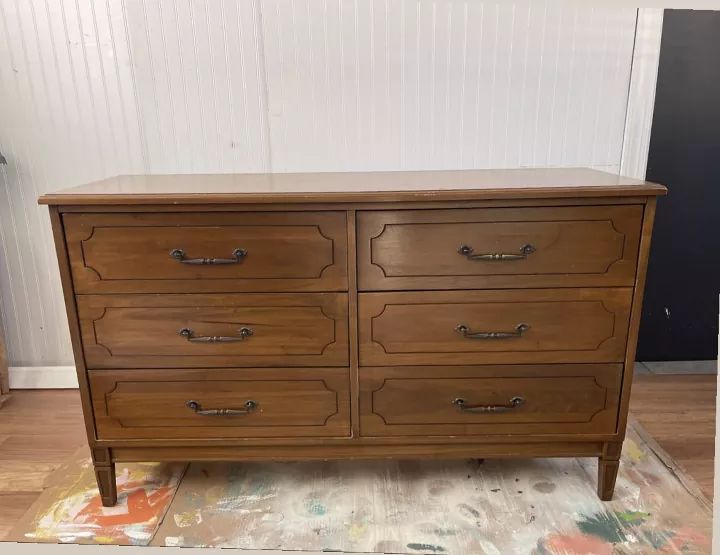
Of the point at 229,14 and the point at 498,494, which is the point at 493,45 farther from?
the point at 498,494

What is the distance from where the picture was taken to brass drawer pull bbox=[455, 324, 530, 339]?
139 centimetres

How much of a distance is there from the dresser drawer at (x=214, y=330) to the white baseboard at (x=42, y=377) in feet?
2.84

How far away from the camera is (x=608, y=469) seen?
1.50 metres

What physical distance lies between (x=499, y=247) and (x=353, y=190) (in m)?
0.38

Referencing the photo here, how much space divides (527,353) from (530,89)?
3.17 ft

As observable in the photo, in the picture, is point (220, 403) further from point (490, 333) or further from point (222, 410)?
point (490, 333)

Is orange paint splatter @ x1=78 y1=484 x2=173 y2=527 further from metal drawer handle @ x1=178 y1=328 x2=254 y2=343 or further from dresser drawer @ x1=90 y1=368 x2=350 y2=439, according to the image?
metal drawer handle @ x1=178 y1=328 x2=254 y2=343

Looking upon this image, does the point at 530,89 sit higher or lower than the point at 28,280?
higher

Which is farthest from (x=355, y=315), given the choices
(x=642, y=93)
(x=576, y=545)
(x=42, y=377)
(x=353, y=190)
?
(x=42, y=377)

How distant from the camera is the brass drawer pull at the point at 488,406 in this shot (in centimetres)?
144

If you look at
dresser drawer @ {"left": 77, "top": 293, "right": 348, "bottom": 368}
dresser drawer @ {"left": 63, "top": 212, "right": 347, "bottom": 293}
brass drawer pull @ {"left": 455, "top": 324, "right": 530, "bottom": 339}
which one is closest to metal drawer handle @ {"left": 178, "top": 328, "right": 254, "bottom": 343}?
dresser drawer @ {"left": 77, "top": 293, "right": 348, "bottom": 368}

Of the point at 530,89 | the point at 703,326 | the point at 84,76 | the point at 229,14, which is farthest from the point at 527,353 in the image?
the point at 84,76

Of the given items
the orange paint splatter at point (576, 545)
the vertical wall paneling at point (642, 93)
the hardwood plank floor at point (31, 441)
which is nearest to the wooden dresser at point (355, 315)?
the orange paint splatter at point (576, 545)

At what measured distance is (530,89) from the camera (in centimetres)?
188
